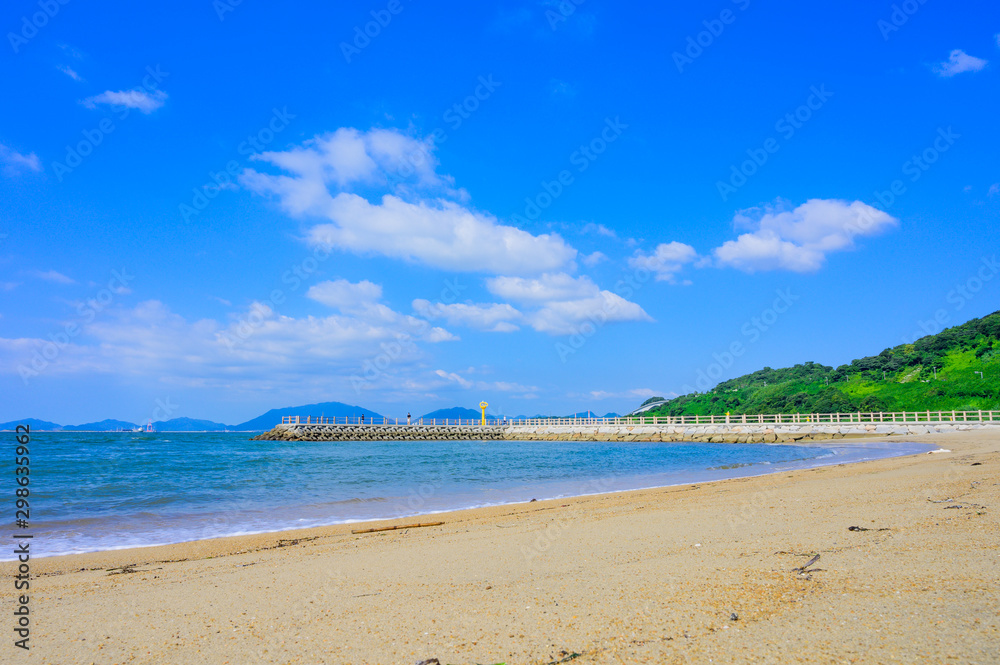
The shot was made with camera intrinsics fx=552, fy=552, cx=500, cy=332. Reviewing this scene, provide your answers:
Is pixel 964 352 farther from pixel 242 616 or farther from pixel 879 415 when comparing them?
pixel 242 616

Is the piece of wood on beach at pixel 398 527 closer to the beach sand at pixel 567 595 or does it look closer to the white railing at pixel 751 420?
the beach sand at pixel 567 595

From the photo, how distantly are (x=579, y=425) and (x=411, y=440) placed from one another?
22.5m

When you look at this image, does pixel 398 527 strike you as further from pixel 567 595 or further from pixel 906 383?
pixel 906 383

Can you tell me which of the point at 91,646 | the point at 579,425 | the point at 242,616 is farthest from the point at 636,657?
the point at 579,425

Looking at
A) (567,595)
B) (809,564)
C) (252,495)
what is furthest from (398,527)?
(252,495)

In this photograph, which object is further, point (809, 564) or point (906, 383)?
point (906, 383)

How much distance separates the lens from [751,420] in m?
58.5

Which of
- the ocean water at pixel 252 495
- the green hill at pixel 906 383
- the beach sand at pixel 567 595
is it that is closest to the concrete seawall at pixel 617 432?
the green hill at pixel 906 383

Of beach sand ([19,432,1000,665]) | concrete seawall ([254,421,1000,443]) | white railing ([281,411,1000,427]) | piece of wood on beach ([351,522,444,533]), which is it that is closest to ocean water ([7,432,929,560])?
piece of wood on beach ([351,522,444,533])

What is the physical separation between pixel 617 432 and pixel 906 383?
29.8 metres

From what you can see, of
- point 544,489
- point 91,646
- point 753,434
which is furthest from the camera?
point 753,434

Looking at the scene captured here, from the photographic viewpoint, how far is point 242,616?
462 centimetres

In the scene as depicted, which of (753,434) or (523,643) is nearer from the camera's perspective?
(523,643)

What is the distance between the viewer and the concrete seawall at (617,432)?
41375 mm
